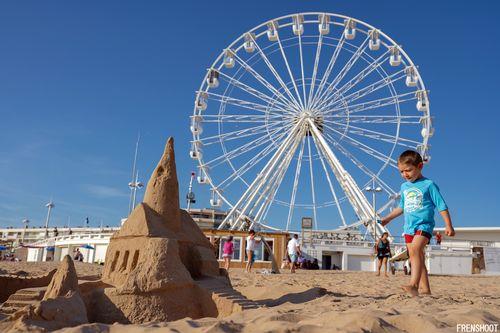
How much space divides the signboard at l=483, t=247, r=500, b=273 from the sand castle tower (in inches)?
860

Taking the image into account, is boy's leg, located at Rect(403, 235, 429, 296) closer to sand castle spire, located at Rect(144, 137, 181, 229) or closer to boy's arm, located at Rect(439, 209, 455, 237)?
boy's arm, located at Rect(439, 209, 455, 237)

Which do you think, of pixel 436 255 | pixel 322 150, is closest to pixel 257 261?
pixel 322 150

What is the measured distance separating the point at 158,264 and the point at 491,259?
24.3 metres

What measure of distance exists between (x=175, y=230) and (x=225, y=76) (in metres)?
19.2

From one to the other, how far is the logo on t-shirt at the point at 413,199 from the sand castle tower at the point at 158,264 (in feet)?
8.02

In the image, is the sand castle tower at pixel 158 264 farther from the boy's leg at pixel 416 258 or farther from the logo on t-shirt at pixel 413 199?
the logo on t-shirt at pixel 413 199

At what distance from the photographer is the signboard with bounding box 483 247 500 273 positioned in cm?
2358

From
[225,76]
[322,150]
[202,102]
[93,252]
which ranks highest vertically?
[225,76]

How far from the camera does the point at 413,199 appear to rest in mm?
4613

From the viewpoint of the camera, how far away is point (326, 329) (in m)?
2.51

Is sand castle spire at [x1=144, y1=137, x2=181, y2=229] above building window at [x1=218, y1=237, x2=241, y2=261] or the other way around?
above

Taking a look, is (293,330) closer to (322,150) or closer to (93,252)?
(322,150)

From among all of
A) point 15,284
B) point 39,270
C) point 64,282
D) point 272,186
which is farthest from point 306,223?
point 64,282

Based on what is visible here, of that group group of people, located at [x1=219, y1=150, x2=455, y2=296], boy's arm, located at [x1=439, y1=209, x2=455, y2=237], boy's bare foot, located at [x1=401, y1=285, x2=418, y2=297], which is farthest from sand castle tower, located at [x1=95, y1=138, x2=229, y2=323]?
boy's arm, located at [x1=439, y1=209, x2=455, y2=237]
